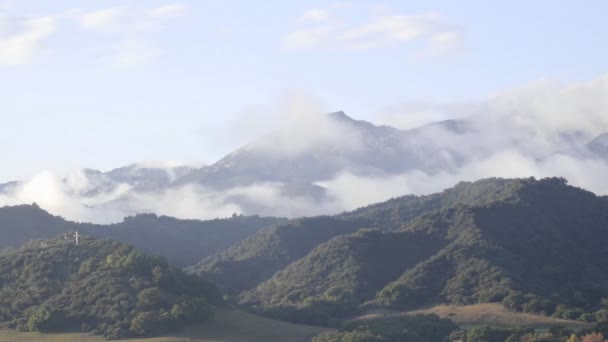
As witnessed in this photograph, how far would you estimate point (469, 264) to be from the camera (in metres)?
128

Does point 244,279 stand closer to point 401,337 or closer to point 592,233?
point 592,233

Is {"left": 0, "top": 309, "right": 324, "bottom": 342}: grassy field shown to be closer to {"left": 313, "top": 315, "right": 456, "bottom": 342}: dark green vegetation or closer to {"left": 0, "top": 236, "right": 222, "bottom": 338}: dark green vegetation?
{"left": 0, "top": 236, "right": 222, "bottom": 338}: dark green vegetation

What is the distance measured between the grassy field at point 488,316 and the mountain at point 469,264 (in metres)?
1.95

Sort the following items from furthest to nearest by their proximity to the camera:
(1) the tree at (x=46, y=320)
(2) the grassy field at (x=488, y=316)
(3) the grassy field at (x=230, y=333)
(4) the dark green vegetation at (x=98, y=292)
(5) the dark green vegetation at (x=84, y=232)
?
1. (5) the dark green vegetation at (x=84, y=232)
2. (2) the grassy field at (x=488, y=316)
3. (4) the dark green vegetation at (x=98, y=292)
4. (1) the tree at (x=46, y=320)
5. (3) the grassy field at (x=230, y=333)

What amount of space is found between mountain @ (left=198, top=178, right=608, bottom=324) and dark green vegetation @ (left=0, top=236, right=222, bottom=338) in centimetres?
1200

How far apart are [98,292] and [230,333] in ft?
38.1

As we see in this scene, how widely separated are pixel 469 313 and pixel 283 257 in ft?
224

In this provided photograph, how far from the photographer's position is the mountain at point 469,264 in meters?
115

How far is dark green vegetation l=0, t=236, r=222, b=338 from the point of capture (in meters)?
86.6

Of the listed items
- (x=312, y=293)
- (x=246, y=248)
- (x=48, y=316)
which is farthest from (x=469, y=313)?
(x=246, y=248)

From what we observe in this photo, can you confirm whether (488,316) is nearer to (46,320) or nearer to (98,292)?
(98,292)

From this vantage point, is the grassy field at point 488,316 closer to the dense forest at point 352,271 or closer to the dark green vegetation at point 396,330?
the dense forest at point 352,271

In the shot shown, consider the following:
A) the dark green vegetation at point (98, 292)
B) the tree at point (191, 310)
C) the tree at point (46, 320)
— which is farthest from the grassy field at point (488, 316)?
the tree at point (46, 320)

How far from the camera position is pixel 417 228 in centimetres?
15100
